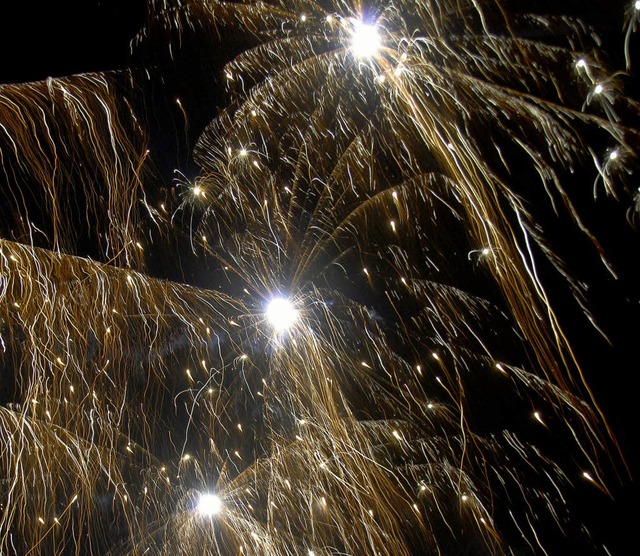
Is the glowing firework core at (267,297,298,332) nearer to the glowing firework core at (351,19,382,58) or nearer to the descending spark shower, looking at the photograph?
the descending spark shower

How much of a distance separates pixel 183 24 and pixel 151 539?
2645 mm

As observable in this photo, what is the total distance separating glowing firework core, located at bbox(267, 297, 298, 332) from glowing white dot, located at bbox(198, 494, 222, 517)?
1017mm

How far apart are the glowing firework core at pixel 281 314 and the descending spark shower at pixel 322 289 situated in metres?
0.02

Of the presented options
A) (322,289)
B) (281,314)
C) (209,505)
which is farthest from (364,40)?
(209,505)

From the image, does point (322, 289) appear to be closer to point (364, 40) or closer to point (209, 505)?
point (364, 40)

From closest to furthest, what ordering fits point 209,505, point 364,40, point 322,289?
point 364,40 → point 322,289 → point 209,505

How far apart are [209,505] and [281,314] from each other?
1.17 m

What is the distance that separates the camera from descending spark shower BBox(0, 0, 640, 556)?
5.89 feet

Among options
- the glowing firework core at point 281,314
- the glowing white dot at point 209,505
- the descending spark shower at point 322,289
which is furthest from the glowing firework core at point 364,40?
the glowing white dot at point 209,505

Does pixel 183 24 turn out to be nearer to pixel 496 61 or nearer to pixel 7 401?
pixel 496 61

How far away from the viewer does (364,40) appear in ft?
6.49

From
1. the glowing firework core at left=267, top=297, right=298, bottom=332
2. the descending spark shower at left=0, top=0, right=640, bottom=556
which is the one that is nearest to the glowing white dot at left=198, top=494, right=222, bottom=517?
the descending spark shower at left=0, top=0, right=640, bottom=556

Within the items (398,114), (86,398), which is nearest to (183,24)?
(398,114)

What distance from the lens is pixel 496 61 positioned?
5.80 feet
